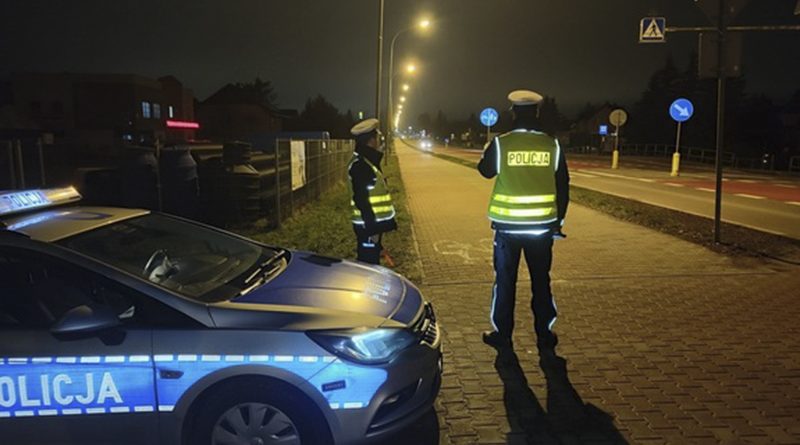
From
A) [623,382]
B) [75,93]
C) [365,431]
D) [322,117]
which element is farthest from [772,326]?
[322,117]

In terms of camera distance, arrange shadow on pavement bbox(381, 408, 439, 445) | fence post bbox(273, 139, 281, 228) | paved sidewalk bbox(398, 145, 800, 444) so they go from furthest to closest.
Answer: fence post bbox(273, 139, 281, 228) → paved sidewalk bbox(398, 145, 800, 444) → shadow on pavement bbox(381, 408, 439, 445)

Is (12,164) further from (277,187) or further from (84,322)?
(84,322)

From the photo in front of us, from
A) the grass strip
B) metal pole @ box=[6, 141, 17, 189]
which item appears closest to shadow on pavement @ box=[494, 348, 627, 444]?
the grass strip

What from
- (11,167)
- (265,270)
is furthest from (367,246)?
(11,167)

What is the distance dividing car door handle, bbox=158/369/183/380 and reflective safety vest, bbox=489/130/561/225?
108 inches

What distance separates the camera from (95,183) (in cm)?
984

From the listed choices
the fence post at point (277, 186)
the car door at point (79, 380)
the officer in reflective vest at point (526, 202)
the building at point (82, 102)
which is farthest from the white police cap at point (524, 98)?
the building at point (82, 102)

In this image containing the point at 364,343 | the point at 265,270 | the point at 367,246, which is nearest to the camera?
the point at 364,343

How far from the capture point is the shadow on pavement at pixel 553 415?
11.7ft

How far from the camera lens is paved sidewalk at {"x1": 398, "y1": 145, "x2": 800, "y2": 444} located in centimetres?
368

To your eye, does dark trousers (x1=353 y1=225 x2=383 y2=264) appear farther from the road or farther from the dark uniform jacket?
the road

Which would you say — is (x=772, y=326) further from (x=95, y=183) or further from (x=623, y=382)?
(x=95, y=183)

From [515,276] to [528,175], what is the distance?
2.68 ft

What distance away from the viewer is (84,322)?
2.84 m
